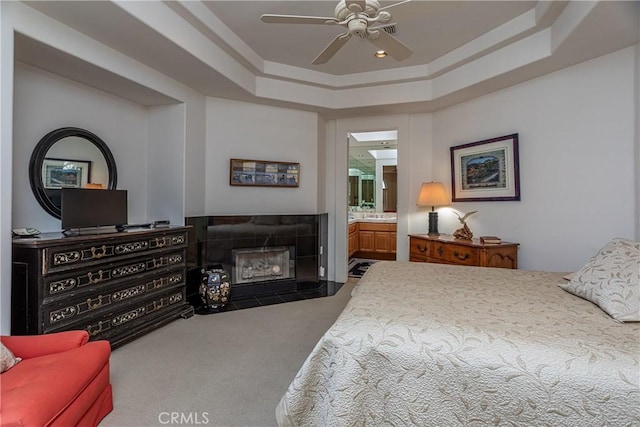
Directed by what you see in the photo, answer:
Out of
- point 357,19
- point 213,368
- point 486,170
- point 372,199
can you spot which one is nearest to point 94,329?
point 213,368

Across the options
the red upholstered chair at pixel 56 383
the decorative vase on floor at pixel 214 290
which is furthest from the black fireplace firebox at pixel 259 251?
the red upholstered chair at pixel 56 383

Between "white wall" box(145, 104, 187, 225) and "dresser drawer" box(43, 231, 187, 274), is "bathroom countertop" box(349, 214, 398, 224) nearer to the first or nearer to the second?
"white wall" box(145, 104, 187, 225)

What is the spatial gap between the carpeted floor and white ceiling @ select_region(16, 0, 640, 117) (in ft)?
9.08

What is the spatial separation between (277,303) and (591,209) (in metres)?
3.27

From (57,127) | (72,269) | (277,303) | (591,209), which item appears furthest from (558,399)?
(57,127)

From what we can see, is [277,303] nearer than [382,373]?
No

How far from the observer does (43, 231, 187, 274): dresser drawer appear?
2.12m

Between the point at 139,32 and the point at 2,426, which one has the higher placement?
the point at 139,32

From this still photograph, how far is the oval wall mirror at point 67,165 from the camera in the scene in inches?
103

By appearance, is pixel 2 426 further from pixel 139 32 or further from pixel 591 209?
pixel 591 209

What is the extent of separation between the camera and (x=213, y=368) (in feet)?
7.46

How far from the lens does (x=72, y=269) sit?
88.1 inches

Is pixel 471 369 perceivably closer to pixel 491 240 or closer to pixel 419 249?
pixel 491 240

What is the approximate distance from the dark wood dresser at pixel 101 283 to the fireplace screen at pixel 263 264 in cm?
88
